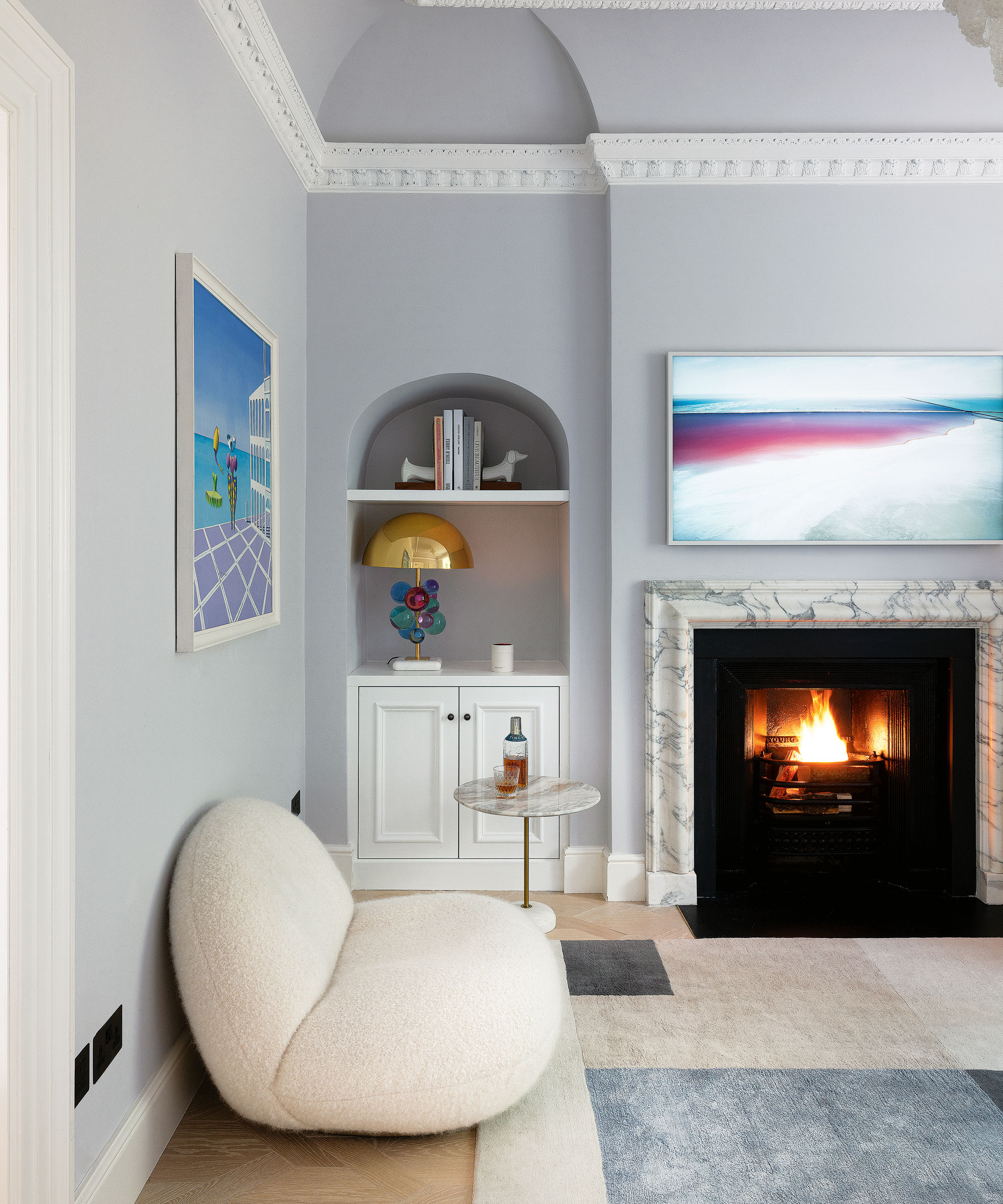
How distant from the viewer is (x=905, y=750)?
3.48m

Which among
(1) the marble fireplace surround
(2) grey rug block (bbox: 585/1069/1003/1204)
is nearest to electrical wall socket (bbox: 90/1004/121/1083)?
(2) grey rug block (bbox: 585/1069/1003/1204)

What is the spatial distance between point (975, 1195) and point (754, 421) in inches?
94.2

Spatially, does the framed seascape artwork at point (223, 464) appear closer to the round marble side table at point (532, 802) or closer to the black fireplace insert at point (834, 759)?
the round marble side table at point (532, 802)

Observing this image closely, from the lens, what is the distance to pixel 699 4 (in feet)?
9.93

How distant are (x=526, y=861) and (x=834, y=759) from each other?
4.65 feet

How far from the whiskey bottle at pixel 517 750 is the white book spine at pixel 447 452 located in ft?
3.25

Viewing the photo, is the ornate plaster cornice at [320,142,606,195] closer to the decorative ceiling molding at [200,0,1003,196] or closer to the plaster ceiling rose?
the decorative ceiling molding at [200,0,1003,196]

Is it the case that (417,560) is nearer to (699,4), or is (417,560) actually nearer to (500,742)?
(500,742)

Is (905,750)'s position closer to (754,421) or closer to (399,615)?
(754,421)

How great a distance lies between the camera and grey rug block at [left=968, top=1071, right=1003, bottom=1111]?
6.77ft

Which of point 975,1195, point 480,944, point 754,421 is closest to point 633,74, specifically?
point 754,421

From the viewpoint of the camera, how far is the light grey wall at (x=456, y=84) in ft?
10.5

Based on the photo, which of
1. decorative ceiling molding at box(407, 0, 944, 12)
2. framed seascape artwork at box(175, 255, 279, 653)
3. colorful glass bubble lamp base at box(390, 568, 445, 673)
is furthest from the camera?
colorful glass bubble lamp base at box(390, 568, 445, 673)

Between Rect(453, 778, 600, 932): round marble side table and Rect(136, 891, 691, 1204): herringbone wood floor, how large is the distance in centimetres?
95
